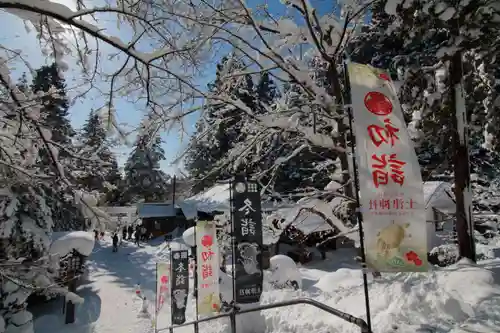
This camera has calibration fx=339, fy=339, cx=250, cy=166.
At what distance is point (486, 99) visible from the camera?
26.6 feet

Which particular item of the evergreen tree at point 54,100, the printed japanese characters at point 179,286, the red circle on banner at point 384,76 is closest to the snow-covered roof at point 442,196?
the printed japanese characters at point 179,286

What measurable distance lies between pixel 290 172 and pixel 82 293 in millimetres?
16596

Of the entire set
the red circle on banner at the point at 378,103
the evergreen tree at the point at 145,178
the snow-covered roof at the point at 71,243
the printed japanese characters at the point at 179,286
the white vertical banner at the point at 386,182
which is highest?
the evergreen tree at the point at 145,178

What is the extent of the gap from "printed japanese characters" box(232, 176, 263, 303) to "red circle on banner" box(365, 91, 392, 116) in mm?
3651

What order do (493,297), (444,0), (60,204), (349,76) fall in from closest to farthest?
1. (349,76)
2. (60,204)
3. (493,297)
4. (444,0)

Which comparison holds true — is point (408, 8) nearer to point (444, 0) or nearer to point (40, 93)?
point (444, 0)

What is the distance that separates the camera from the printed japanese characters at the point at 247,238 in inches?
267

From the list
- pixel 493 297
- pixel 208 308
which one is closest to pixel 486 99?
pixel 493 297

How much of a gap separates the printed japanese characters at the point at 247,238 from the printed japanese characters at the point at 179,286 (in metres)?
4.56

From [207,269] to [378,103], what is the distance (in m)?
7.68

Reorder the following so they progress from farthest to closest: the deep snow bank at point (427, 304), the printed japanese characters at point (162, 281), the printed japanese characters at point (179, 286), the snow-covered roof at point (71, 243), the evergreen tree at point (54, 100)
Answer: the snow-covered roof at point (71, 243) < the printed japanese characters at point (162, 281) < the printed japanese characters at point (179, 286) < the deep snow bank at point (427, 304) < the evergreen tree at point (54, 100)

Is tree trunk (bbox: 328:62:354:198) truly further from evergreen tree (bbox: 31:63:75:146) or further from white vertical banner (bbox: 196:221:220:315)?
evergreen tree (bbox: 31:63:75:146)

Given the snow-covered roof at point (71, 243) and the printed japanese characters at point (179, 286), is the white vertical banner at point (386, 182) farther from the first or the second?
the snow-covered roof at point (71, 243)

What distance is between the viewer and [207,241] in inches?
400
